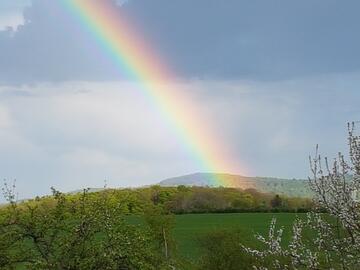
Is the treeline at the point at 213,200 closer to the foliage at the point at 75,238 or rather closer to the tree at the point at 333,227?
the foliage at the point at 75,238

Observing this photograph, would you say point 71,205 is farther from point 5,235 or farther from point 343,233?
point 343,233

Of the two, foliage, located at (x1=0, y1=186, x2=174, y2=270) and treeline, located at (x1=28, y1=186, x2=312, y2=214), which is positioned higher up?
treeline, located at (x1=28, y1=186, x2=312, y2=214)

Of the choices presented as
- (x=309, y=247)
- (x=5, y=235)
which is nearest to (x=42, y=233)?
(x=5, y=235)

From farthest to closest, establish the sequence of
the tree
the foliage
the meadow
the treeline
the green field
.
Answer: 1. the treeline
2. the green field
3. the meadow
4. the foliage
5. the tree

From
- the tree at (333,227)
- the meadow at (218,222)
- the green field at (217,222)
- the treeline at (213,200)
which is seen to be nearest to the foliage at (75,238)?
the tree at (333,227)

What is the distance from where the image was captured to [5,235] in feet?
60.1

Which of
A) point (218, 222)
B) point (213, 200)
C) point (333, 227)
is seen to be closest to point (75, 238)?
point (333, 227)

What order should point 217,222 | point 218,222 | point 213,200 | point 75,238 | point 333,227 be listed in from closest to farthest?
point 333,227 < point 75,238 < point 218,222 < point 217,222 < point 213,200

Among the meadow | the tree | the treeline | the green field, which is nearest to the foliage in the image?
the tree

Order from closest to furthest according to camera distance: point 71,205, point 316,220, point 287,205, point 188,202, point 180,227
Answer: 1. point 316,220
2. point 71,205
3. point 180,227
4. point 287,205
5. point 188,202

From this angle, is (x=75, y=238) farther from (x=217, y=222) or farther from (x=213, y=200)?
(x=213, y=200)

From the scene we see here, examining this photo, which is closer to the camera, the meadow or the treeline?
the meadow

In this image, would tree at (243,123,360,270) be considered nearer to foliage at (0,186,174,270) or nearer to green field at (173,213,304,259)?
foliage at (0,186,174,270)

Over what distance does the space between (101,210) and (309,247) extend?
848 cm
